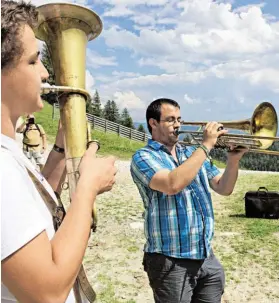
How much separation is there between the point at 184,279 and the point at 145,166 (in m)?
0.71

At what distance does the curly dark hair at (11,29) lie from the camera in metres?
1.11

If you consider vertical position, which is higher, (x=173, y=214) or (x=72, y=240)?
(x=72, y=240)

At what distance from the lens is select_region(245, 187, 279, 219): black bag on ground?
6.93m

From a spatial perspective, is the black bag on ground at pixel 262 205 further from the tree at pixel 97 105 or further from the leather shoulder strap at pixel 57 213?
the tree at pixel 97 105

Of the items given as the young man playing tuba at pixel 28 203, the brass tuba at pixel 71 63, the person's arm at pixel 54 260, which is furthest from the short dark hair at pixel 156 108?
the person's arm at pixel 54 260

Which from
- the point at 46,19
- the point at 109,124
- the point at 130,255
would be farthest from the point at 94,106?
the point at 46,19

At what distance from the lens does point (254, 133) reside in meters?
3.13

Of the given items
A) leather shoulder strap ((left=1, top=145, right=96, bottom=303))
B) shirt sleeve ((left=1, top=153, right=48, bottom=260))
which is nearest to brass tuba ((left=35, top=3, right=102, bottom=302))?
leather shoulder strap ((left=1, top=145, right=96, bottom=303))

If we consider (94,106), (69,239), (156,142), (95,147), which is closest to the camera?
(69,239)

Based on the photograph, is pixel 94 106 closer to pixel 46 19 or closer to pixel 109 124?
pixel 109 124

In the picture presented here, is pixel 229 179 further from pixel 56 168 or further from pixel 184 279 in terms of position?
pixel 56 168

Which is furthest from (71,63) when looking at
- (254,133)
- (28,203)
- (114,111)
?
(114,111)

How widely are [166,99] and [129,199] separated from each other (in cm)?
608

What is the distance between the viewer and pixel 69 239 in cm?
109
